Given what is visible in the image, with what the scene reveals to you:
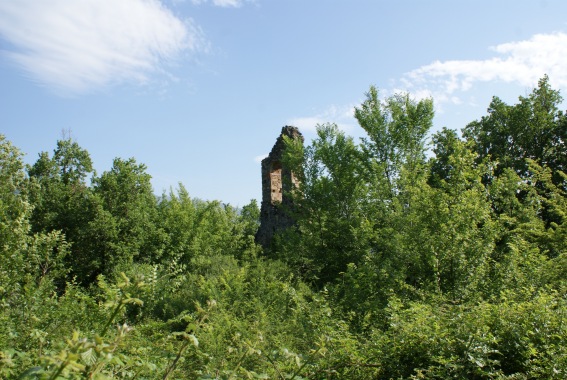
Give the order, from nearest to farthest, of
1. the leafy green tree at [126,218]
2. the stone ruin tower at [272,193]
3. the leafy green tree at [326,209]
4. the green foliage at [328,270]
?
1. the green foliage at [328,270]
2. the leafy green tree at [326,209]
3. the leafy green tree at [126,218]
4. the stone ruin tower at [272,193]

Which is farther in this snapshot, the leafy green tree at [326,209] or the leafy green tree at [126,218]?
the leafy green tree at [126,218]

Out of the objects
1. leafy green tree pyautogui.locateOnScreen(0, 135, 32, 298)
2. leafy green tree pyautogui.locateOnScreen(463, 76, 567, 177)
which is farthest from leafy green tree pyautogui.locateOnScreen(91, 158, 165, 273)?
leafy green tree pyautogui.locateOnScreen(463, 76, 567, 177)

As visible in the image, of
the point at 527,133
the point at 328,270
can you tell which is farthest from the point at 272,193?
the point at 527,133

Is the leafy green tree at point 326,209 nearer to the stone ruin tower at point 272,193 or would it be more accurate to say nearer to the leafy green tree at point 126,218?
the stone ruin tower at point 272,193

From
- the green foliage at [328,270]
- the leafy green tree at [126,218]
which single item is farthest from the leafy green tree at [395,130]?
the leafy green tree at [126,218]

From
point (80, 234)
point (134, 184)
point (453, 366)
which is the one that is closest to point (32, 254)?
point (80, 234)

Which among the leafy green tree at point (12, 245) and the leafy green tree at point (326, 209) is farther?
the leafy green tree at point (326, 209)

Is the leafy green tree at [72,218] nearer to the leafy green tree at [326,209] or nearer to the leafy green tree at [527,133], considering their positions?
the leafy green tree at [326,209]

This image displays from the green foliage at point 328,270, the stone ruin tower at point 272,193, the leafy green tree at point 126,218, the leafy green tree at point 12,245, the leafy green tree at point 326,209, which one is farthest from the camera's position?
the stone ruin tower at point 272,193

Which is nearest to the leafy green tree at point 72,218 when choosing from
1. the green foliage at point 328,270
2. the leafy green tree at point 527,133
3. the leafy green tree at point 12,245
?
the green foliage at point 328,270

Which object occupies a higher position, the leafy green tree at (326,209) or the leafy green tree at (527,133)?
the leafy green tree at (527,133)

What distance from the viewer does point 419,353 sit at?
15.2ft

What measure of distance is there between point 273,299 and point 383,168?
17.4 feet

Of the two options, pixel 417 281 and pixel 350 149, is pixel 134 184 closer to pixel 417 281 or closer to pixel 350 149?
pixel 350 149
